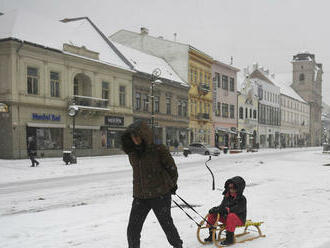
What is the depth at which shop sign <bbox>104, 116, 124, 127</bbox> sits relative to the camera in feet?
97.8

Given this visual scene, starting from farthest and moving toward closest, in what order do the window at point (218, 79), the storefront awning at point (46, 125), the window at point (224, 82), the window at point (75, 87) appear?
the window at point (224, 82) → the window at point (218, 79) → the window at point (75, 87) → the storefront awning at point (46, 125)

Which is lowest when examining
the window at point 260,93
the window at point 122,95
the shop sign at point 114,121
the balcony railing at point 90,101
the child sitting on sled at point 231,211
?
the child sitting on sled at point 231,211

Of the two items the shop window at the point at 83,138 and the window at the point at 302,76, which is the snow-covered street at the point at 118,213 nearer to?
the shop window at the point at 83,138

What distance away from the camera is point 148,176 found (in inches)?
163

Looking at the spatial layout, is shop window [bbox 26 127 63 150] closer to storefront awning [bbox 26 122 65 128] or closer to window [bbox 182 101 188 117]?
storefront awning [bbox 26 122 65 128]

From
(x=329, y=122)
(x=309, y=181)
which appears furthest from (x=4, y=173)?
(x=329, y=122)

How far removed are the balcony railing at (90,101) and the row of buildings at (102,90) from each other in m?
0.08

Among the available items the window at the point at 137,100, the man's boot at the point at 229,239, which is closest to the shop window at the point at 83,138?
the window at the point at 137,100

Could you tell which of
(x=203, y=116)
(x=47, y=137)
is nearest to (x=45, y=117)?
(x=47, y=137)

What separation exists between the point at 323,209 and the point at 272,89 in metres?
63.9

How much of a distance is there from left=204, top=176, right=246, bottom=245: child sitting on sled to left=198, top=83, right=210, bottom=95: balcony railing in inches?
1542

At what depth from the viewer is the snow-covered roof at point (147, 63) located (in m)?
34.8

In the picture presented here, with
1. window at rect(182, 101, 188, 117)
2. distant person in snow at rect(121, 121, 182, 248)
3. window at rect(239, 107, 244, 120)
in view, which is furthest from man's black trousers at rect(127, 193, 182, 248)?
window at rect(239, 107, 244, 120)

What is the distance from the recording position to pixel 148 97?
1383 inches
